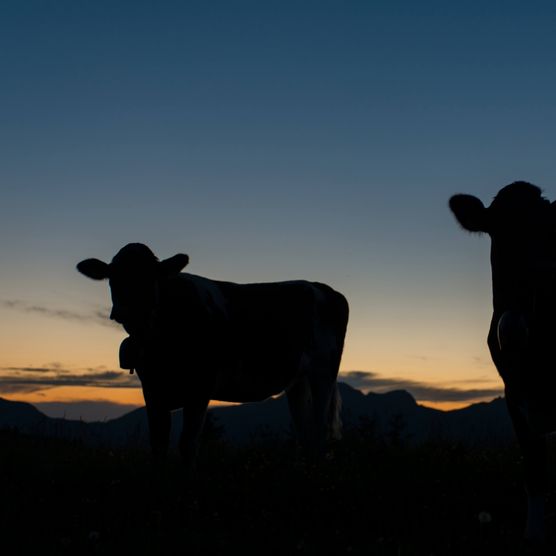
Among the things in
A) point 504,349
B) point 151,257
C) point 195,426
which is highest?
point 151,257

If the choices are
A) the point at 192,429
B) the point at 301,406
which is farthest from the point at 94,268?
the point at 301,406

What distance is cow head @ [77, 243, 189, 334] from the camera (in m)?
10.8

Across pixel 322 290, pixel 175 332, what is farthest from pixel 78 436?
pixel 322 290

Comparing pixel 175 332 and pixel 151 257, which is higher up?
pixel 151 257

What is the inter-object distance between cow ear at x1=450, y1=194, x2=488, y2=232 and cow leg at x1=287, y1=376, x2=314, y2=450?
6563mm

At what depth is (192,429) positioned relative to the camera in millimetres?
10914

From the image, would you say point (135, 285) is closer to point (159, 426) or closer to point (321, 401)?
point (159, 426)

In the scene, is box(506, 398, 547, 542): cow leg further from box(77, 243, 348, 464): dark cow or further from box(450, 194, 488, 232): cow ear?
box(77, 243, 348, 464): dark cow

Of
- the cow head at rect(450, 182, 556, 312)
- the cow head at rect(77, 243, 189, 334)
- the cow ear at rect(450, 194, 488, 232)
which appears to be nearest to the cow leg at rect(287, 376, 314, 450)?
the cow head at rect(77, 243, 189, 334)

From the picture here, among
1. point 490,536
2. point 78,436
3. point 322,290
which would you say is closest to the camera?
point 490,536

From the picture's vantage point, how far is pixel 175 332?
11453mm

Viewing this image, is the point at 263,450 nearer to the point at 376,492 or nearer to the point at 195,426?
the point at 195,426

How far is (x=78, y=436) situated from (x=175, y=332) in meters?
3.87

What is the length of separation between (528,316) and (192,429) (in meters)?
4.93
